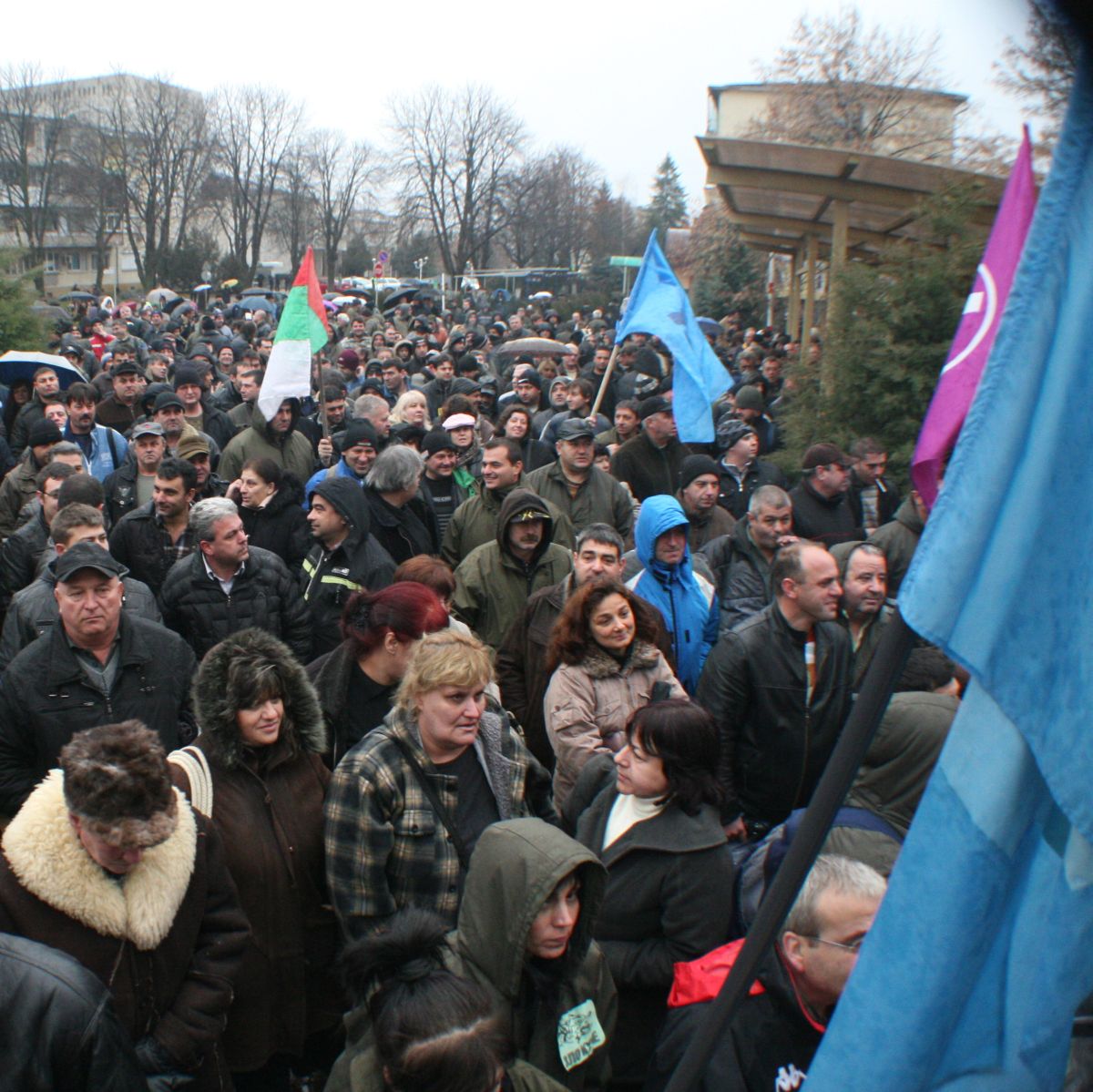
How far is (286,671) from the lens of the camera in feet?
12.2

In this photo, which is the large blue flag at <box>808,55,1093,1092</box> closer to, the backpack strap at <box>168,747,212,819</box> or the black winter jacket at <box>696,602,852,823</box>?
the backpack strap at <box>168,747,212,819</box>

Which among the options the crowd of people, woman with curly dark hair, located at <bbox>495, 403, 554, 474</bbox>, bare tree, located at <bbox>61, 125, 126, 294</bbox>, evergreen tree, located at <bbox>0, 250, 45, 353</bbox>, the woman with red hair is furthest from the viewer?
bare tree, located at <bbox>61, 125, 126, 294</bbox>

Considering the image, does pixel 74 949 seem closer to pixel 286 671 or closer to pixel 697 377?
pixel 286 671

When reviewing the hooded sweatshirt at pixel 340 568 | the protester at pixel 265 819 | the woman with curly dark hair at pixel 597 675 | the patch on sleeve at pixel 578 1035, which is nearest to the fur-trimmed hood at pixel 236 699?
the protester at pixel 265 819

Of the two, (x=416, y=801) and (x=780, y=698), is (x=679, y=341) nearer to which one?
(x=780, y=698)

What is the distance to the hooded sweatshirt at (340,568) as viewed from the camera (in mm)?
5543

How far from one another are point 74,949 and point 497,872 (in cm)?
107

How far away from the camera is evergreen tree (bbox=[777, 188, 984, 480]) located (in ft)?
29.1

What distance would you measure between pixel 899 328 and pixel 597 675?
582cm

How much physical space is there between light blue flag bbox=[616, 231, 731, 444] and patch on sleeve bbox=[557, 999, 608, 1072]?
5.71 m

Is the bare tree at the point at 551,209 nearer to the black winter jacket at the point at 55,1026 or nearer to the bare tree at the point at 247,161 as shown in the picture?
the bare tree at the point at 247,161

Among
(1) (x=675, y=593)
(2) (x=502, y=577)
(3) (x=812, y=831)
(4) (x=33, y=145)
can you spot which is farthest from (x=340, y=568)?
(4) (x=33, y=145)

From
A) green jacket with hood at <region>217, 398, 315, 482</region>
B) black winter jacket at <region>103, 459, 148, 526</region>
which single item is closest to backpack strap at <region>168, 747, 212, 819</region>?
black winter jacket at <region>103, 459, 148, 526</region>

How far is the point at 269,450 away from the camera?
27.6 feet
